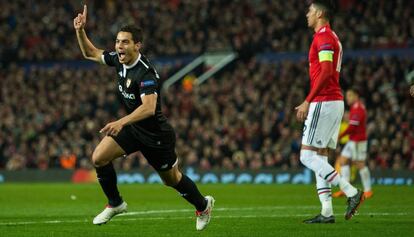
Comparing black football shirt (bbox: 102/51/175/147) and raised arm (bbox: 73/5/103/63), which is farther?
raised arm (bbox: 73/5/103/63)

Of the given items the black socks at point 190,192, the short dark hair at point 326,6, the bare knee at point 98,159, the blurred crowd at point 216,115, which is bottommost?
the blurred crowd at point 216,115

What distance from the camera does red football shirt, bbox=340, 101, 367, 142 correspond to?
19922 mm

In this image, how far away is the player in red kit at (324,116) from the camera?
11430 mm

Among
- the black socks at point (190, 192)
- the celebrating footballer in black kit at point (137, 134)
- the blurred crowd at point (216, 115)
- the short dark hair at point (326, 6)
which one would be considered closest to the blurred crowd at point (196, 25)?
the blurred crowd at point (216, 115)

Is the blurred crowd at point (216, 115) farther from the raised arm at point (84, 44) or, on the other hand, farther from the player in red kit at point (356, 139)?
the raised arm at point (84, 44)

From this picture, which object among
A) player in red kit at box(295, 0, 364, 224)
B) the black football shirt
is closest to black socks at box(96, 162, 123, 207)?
the black football shirt

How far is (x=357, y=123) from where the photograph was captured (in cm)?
2017

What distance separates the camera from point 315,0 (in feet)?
38.6

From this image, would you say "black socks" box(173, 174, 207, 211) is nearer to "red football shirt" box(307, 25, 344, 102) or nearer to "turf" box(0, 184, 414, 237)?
"turf" box(0, 184, 414, 237)

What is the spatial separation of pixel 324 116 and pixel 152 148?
2.48 metres

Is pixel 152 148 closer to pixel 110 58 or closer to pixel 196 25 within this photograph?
pixel 110 58

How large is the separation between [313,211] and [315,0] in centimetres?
419

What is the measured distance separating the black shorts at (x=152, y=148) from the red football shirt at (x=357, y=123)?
32.4ft

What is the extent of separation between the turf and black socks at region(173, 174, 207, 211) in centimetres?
→ 34
